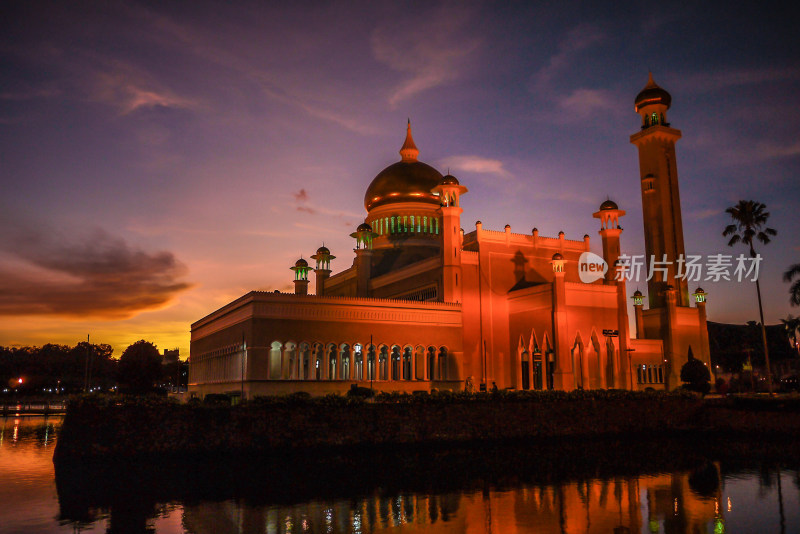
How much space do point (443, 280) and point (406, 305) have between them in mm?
3758

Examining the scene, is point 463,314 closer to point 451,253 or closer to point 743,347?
point 451,253

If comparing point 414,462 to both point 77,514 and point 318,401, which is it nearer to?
point 318,401

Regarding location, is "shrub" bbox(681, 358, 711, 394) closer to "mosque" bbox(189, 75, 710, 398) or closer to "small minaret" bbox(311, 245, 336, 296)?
"mosque" bbox(189, 75, 710, 398)

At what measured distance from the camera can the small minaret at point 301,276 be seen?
4928 cm

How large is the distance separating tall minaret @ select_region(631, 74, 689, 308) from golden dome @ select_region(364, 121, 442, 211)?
16.2 m

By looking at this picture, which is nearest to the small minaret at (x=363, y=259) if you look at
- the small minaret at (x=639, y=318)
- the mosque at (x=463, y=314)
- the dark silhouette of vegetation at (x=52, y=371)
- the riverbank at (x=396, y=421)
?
the mosque at (x=463, y=314)

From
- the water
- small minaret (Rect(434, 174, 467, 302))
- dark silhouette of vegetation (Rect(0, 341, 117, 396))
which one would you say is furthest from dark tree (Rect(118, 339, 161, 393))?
the water

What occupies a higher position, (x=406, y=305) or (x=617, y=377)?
(x=406, y=305)

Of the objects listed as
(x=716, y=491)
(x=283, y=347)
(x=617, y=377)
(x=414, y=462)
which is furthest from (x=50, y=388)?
(x=716, y=491)

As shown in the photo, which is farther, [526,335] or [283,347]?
[526,335]

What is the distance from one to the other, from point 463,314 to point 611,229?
1185cm

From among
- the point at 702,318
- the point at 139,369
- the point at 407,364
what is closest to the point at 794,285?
the point at 702,318

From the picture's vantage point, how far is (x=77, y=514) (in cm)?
1145

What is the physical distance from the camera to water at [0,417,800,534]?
416 inches
